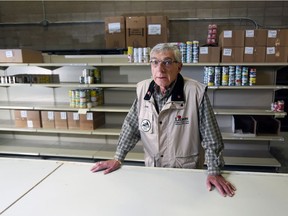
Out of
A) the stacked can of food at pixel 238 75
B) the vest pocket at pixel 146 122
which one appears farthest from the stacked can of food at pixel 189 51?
the vest pocket at pixel 146 122

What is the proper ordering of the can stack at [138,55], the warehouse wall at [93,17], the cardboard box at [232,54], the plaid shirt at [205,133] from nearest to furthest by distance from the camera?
the plaid shirt at [205,133]
the cardboard box at [232,54]
the can stack at [138,55]
the warehouse wall at [93,17]

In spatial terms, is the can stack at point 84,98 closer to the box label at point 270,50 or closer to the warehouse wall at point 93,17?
the warehouse wall at point 93,17

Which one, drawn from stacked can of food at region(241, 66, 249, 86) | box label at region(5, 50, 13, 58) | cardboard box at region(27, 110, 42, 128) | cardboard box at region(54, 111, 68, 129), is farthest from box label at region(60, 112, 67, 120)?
stacked can of food at region(241, 66, 249, 86)

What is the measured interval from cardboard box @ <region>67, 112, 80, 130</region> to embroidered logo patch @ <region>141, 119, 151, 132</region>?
2.27 metres

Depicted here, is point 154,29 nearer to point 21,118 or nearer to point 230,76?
point 230,76

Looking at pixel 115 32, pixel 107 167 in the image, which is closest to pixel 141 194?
pixel 107 167

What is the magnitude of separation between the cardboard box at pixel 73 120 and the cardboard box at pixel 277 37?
2866 mm

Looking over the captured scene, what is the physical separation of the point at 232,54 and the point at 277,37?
581mm

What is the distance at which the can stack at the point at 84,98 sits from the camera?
3.48 meters

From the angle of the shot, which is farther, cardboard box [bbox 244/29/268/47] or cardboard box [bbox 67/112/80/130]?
cardboard box [bbox 67/112/80/130]

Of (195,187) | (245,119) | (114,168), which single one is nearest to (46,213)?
(114,168)

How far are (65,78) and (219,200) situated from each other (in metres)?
3.44

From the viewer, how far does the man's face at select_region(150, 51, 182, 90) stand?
4.65 ft

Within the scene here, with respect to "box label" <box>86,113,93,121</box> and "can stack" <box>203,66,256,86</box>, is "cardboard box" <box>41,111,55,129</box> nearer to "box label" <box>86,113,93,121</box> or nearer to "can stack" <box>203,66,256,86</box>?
"box label" <box>86,113,93,121</box>
